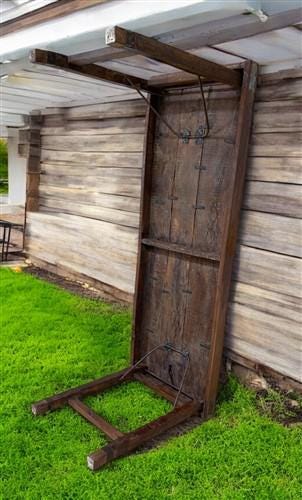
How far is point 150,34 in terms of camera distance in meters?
2.21

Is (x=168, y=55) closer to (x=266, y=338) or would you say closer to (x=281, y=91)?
(x=281, y=91)

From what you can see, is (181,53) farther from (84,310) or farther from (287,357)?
(84,310)

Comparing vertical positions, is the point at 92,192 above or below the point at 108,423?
above

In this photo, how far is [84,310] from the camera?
4840mm

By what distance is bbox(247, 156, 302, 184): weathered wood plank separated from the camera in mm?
2820

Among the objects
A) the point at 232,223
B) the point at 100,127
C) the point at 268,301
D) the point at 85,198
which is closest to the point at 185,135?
the point at 232,223

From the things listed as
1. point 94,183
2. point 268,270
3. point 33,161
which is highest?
point 33,161

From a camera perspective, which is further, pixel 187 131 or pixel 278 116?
pixel 187 131

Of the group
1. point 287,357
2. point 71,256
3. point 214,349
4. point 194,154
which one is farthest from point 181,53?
point 71,256

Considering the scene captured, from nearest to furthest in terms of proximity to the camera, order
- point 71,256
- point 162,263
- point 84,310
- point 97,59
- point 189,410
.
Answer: point 97,59 < point 189,410 < point 162,263 < point 84,310 < point 71,256

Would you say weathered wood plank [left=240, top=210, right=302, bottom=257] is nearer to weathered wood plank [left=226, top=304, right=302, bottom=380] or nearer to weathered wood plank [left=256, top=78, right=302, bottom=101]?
weathered wood plank [left=226, top=304, right=302, bottom=380]

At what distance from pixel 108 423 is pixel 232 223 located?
1.48 metres

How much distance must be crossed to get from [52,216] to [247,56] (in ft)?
13.1

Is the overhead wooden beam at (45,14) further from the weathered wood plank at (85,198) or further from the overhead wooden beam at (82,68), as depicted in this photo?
the weathered wood plank at (85,198)
